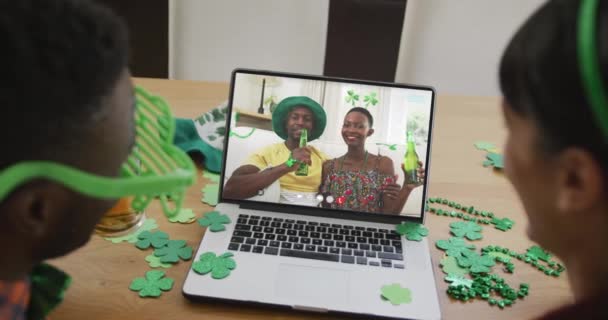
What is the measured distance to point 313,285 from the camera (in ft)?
2.23

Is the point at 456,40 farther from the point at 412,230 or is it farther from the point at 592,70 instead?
the point at 592,70

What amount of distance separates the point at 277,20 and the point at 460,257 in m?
1.44

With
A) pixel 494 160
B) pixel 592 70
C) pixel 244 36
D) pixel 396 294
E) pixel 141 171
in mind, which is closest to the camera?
pixel 592 70

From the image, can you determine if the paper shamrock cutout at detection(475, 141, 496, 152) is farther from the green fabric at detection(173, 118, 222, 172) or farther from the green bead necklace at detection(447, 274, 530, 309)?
the green fabric at detection(173, 118, 222, 172)

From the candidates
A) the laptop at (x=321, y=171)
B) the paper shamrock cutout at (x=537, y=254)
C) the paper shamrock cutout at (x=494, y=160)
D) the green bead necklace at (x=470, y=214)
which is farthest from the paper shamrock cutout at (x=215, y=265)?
the paper shamrock cutout at (x=494, y=160)

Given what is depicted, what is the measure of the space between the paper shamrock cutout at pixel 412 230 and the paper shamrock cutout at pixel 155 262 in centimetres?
33

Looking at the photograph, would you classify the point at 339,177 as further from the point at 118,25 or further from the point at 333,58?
the point at 333,58

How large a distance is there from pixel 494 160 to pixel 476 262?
1.11 ft

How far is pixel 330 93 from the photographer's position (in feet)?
2.78

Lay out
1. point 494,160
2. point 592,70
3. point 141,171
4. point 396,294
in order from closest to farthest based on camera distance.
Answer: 1. point 592,70
2. point 141,171
3. point 396,294
4. point 494,160

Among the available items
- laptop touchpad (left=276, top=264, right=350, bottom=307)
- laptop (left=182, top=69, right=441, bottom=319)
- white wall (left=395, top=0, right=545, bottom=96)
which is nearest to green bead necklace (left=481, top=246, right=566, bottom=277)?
laptop (left=182, top=69, right=441, bottom=319)

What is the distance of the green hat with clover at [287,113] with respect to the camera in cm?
84

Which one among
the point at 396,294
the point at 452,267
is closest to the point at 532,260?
the point at 452,267

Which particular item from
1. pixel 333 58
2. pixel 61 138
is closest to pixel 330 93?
pixel 61 138
